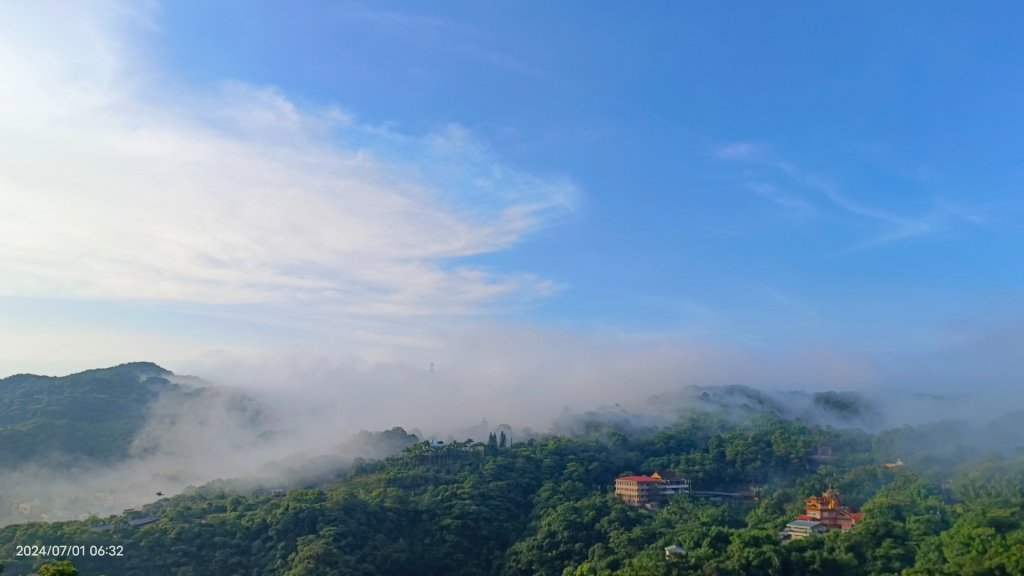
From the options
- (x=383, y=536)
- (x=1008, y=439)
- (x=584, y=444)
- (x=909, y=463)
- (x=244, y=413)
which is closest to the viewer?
(x=383, y=536)

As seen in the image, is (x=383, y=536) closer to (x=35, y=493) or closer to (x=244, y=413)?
(x=35, y=493)

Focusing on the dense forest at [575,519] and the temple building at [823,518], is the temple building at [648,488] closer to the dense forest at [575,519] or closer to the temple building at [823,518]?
the dense forest at [575,519]

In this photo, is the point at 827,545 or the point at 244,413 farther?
the point at 244,413

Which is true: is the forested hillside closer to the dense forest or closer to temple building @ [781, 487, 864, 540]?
the dense forest

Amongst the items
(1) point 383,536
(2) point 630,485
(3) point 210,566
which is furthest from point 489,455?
(3) point 210,566

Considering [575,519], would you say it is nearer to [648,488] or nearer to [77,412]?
[648,488]

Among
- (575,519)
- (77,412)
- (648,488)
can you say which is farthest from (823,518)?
(77,412)

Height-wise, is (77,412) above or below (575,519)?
above
